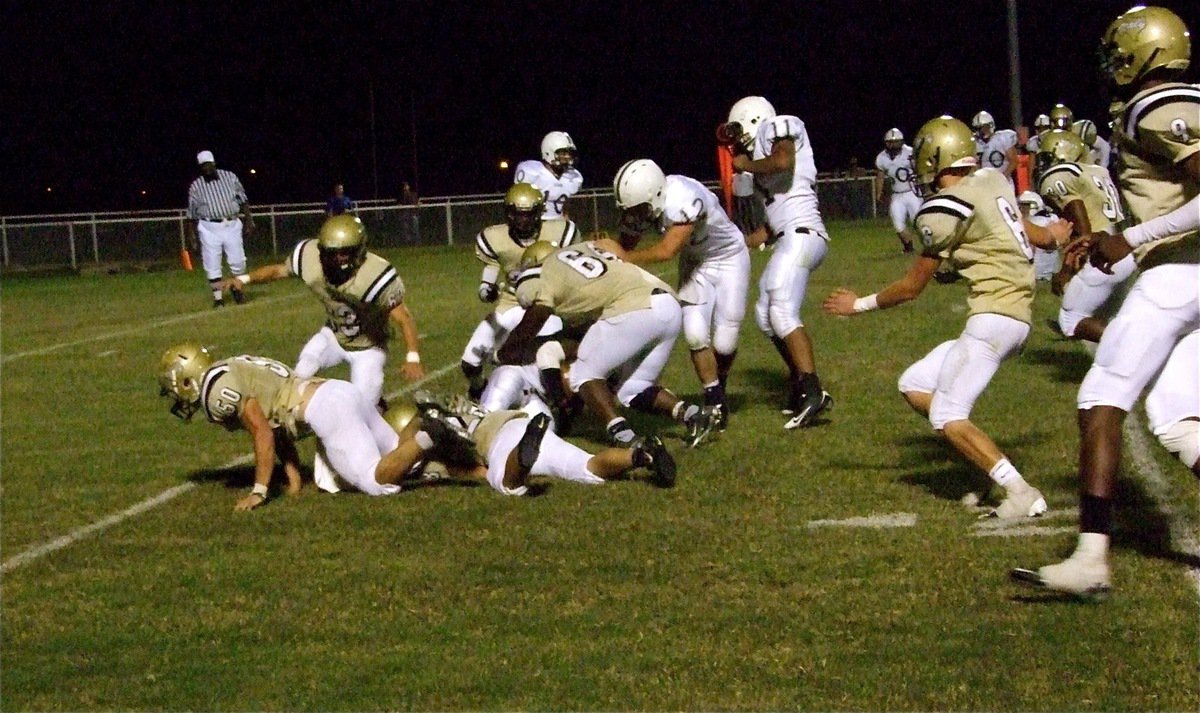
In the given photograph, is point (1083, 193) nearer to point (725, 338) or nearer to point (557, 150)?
point (725, 338)

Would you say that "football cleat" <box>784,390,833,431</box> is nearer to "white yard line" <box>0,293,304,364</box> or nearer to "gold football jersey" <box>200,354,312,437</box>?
"gold football jersey" <box>200,354,312,437</box>

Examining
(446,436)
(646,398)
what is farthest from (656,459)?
(646,398)

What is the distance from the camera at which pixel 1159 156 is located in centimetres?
450

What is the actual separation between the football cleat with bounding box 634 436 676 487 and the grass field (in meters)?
0.10

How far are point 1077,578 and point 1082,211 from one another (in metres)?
3.46

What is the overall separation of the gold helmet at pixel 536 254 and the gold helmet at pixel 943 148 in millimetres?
2125

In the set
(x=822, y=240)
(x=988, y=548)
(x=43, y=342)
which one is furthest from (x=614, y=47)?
(x=988, y=548)

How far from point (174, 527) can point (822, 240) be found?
156 inches

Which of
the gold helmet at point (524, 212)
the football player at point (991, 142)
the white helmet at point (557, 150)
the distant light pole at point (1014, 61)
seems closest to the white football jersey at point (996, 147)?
the football player at point (991, 142)

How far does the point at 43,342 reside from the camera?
13969mm

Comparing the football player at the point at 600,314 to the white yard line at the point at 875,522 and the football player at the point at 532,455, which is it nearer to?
the football player at the point at 532,455

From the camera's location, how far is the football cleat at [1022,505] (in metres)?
5.47

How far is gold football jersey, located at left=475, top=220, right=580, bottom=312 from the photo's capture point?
8430mm

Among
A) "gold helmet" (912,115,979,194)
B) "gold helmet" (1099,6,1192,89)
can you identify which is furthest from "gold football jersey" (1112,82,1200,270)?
"gold helmet" (912,115,979,194)
